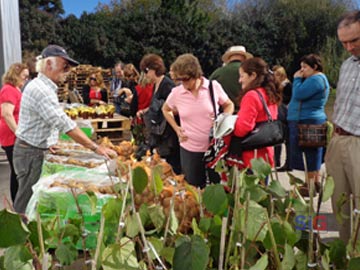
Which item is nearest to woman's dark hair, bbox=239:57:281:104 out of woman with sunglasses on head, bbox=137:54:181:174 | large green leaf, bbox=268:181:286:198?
woman with sunglasses on head, bbox=137:54:181:174

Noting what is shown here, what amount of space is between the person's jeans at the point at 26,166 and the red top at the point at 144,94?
253 cm

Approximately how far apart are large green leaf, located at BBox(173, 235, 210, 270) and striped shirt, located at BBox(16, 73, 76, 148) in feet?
6.76

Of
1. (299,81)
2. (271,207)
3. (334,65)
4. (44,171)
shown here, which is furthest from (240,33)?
(271,207)

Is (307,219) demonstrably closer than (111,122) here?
Yes

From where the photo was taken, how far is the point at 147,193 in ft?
5.01

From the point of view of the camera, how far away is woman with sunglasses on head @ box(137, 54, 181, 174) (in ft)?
14.1

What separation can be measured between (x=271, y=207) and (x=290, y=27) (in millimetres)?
25077

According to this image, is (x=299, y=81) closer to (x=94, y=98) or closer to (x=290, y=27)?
(x=94, y=98)

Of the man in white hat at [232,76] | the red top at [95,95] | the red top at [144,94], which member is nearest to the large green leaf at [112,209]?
the man in white hat at [232,76]

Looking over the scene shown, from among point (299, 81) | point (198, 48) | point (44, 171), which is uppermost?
point (198, 48)

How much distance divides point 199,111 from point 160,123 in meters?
0.86

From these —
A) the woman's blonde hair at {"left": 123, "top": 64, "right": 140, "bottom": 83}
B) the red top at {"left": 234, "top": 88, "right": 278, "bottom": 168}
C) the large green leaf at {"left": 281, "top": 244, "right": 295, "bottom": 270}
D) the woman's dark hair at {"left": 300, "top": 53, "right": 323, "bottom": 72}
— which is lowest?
the large green leaf at {"left": 281, "top": 244, "right": 295, "bottom": 270}

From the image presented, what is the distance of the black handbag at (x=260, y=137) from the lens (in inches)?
119

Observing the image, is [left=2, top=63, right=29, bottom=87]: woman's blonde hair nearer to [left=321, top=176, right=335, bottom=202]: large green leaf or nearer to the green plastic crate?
the green plastic crate
